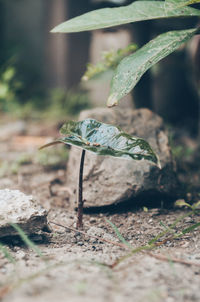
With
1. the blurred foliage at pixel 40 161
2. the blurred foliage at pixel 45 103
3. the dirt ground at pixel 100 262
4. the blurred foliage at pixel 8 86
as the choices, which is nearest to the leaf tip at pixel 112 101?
the dirt ground at pixel 100 262

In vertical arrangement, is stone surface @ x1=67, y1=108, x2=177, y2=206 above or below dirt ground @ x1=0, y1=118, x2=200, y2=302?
above

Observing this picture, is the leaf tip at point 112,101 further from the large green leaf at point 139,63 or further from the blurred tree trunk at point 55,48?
the blurred tree trunk at point 55,48

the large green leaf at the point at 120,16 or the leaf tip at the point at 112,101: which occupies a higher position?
the large green leaf at the point at 120,16

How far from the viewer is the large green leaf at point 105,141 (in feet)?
4.21

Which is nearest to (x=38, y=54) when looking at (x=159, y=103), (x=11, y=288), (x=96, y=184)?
(x=159, y=103)

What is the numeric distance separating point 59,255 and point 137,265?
0.31 m

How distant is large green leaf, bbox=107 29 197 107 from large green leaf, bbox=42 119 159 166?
13 centimetres

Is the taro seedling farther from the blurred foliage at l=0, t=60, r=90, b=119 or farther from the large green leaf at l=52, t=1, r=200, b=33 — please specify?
the blurred foliage at l=0, t=60, r=90, b=119

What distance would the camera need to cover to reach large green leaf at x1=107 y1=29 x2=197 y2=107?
1479 millimetres

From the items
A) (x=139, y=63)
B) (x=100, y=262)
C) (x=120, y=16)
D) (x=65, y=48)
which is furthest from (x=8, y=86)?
(x=100, y=262)

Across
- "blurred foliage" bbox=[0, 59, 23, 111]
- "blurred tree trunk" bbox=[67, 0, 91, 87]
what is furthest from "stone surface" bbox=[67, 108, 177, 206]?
"blurred tree trunk" bbox=[67, 0, 91, 87]

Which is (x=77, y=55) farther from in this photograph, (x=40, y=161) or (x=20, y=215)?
(x=20, y=215)

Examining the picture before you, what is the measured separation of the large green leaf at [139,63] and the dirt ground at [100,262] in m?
0.62

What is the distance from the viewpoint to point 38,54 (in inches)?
193
